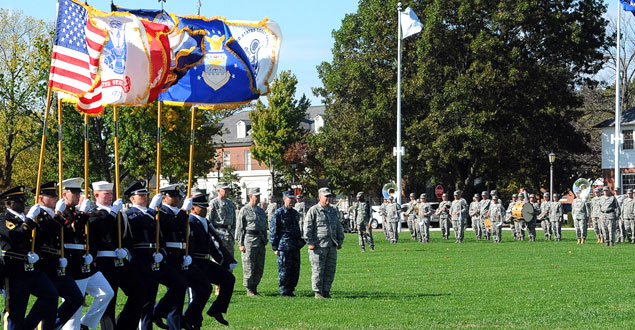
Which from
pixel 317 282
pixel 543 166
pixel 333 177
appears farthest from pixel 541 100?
pixel 317 282

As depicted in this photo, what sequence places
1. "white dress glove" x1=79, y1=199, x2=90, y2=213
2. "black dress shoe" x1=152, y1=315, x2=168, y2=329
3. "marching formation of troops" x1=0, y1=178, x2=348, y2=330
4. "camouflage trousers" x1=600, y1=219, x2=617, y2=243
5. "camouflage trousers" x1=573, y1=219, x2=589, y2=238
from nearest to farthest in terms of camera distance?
"marching formation of troops" x1=0, y1=178, x2=348, y2=330
"white dress glove" x1=79, y1=199, x2=90, y2=213
"black dress shoe" x1=152, y1=315, x2=168, y2=329
"camouflage trousers" x1=600, y1=219, x2=617, y2=243
"camouflage trousers" x1=573, y1=219, x2=589, y2=238

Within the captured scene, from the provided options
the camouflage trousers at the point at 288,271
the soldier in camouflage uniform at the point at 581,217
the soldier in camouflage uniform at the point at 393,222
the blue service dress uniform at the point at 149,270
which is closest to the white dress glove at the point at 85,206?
the blue service dress uniform at the point at 149,270

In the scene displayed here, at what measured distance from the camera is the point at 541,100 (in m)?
55.7

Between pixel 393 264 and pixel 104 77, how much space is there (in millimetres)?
14046

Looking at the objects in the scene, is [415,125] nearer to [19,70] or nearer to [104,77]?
[19,70]

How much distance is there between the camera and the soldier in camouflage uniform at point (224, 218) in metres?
20.5

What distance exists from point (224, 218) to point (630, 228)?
20922mm

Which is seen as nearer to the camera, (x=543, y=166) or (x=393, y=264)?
(x=393, y=264)

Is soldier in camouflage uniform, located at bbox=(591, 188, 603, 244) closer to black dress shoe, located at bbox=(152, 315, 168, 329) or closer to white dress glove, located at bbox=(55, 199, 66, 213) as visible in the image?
black dress shoe, located at bbox=(152, 315, 168, 329)

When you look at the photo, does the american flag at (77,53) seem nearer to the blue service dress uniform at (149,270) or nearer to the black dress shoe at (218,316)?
the blue service dress uniform at (149,270)

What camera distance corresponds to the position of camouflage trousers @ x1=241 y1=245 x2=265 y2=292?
18484 mm

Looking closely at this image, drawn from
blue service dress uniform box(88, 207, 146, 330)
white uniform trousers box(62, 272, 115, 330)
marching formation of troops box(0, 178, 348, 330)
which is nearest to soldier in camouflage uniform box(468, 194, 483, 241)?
marching formation of troops box(0, 178, 348, 330)

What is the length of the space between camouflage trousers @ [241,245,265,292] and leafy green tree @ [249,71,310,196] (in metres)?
68.1

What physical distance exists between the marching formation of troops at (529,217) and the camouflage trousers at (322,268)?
18.6m
